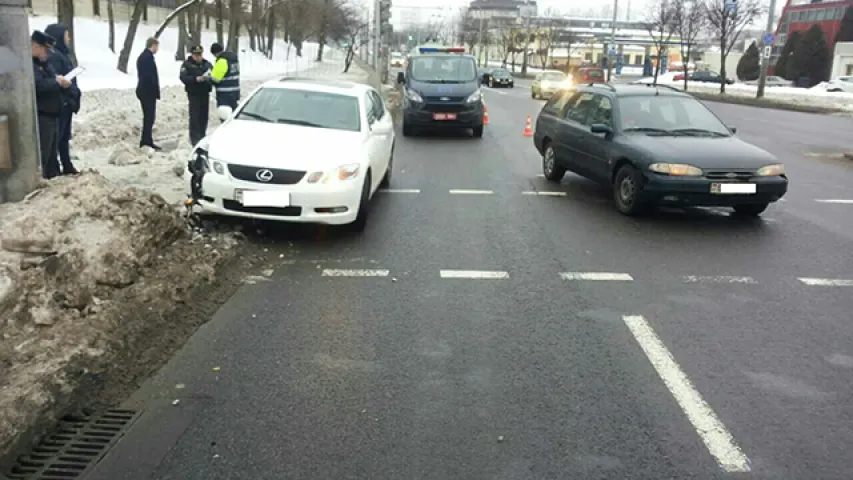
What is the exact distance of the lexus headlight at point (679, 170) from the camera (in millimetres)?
8695

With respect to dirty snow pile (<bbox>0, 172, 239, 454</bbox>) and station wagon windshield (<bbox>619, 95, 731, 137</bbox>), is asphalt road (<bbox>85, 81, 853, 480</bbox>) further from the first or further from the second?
station wagon windshield (<bbox>619, 95, 731, 137</bbox>)

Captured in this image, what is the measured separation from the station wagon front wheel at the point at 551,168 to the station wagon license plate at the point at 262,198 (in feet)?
18.4

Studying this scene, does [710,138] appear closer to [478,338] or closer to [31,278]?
[478,338]

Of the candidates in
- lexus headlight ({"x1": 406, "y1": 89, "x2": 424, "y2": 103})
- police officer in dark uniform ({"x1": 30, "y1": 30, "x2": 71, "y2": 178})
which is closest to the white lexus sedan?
police officer in dark uniform ({"x1": 30, "y1": 30, "x2": 71, "y2": 178})

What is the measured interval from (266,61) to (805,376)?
6343 centimetres

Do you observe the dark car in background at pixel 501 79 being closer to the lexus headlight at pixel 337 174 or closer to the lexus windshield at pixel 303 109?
the lexus windshield at pixel 303 109

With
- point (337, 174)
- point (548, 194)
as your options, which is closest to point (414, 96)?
point (548, 194)

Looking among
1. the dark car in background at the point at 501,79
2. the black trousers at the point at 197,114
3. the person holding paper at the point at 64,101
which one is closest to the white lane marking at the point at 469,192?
the black trousers at the point at 197,114

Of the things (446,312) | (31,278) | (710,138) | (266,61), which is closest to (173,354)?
(31,278)

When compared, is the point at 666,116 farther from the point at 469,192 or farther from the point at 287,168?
the point at 287,168

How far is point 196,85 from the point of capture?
42.2 feet

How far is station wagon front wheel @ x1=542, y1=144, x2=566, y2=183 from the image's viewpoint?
38.7ft

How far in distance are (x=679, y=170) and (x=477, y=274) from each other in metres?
3.33

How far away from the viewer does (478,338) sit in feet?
17.0
